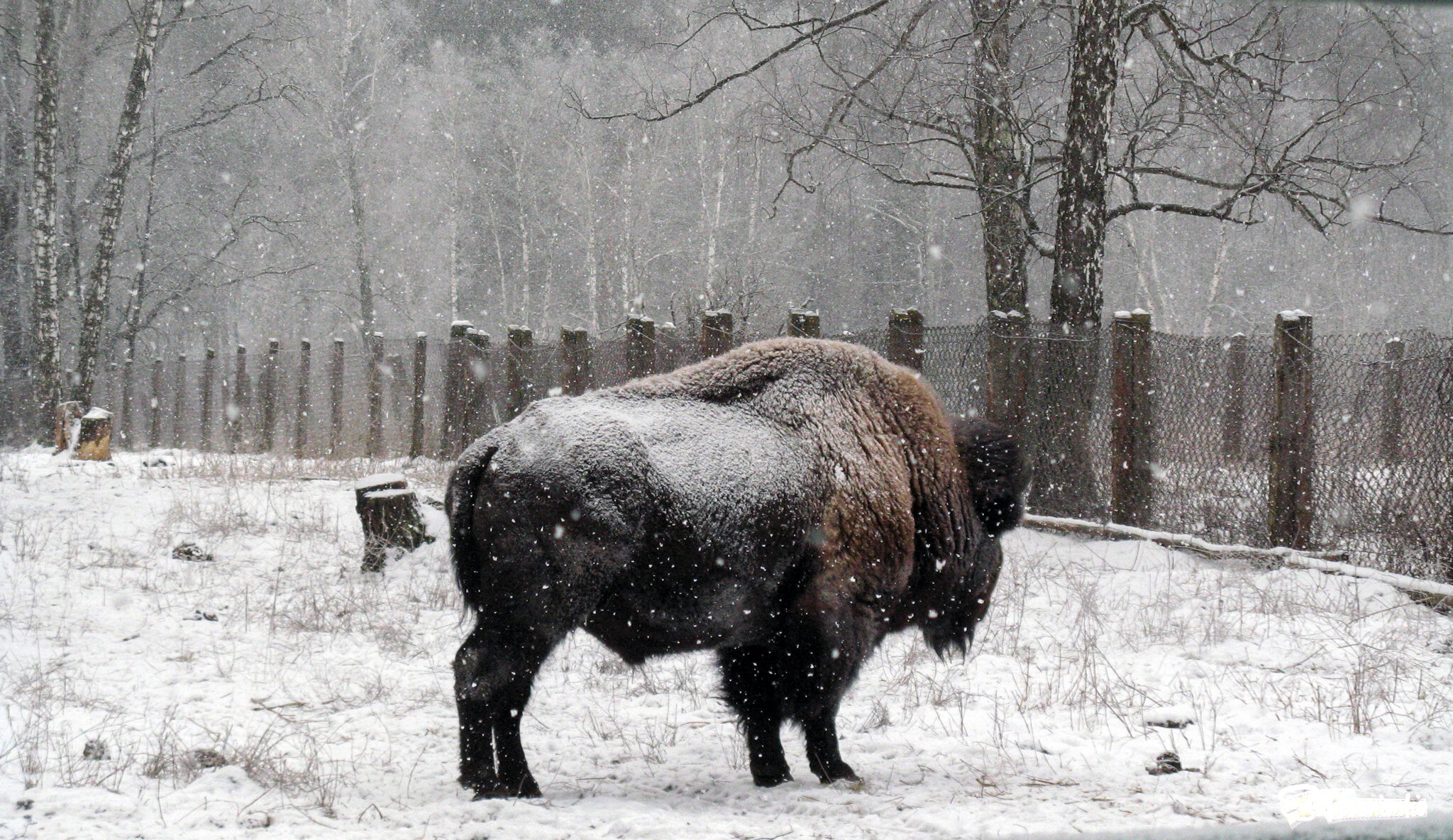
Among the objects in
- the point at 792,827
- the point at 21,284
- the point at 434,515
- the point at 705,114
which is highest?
the point at 705,114

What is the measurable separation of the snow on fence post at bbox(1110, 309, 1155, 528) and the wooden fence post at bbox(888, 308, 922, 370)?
1358mm

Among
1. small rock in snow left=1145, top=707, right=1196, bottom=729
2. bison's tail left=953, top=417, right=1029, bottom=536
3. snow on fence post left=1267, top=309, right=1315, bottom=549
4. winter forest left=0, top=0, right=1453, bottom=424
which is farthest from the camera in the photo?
winter forest left=0, top=0, right=1453, bottom=424

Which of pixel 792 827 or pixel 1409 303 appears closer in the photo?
pixel 792 827

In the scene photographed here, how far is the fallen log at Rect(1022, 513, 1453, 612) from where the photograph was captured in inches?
216

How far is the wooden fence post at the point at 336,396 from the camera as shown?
15875 mm

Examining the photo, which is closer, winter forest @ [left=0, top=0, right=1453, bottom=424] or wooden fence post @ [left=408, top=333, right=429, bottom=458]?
wooden fence post @ [left=408, top=333, right=429, bottom=458]

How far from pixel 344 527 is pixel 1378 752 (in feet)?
22.5

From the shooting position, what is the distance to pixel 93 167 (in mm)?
→ 23547

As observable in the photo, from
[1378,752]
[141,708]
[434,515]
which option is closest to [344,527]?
[434,515]

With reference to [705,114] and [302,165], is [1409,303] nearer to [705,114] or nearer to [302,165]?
[705,114]

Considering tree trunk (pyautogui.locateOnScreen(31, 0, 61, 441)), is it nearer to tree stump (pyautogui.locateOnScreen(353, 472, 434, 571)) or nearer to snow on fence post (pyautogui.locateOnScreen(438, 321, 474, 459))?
snow on fence post (pyautogui.locateOnScreen(438, 321, 474, 459))

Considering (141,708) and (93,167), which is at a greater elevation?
(93,167)

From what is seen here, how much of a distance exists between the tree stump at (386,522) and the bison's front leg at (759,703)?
3.89 m

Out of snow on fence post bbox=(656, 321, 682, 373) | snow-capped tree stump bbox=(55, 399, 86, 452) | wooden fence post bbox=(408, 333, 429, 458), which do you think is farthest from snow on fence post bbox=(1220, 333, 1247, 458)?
snow-capped tree stump bbox=(55, 399, 86, 452)
